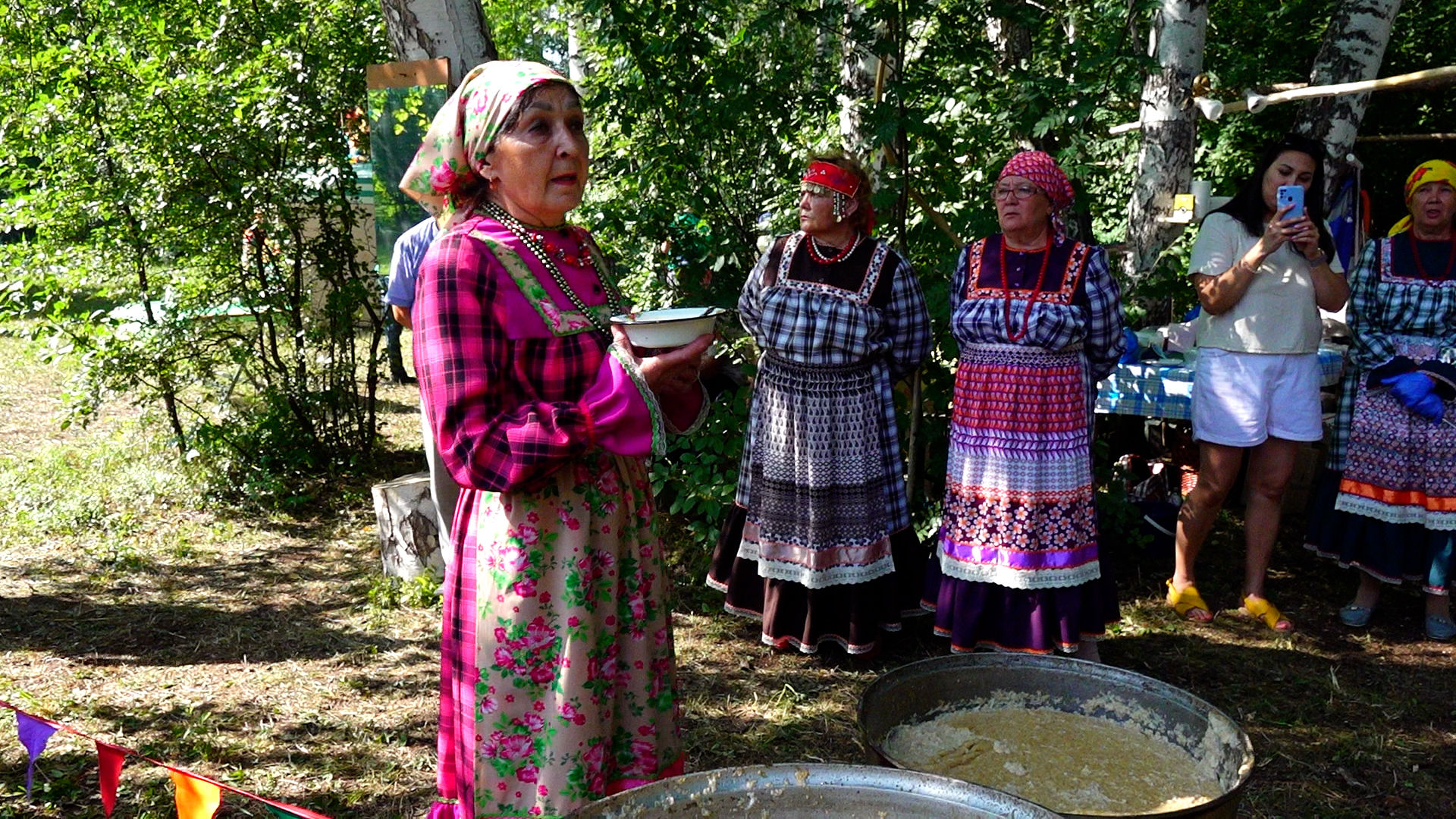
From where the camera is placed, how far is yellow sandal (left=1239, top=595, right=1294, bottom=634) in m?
4.90

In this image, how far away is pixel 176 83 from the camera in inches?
243

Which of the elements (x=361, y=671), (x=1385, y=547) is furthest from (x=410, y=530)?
(x=1385, y=547)

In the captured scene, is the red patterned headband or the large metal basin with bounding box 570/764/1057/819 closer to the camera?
the large metal basin with bounding box 570/764/1057/819

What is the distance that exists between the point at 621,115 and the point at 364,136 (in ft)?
7.16

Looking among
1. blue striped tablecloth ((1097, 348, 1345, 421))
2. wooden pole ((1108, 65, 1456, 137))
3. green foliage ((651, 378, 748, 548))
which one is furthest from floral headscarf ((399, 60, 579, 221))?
wooden pole ((1108, 65, 1456, 137))

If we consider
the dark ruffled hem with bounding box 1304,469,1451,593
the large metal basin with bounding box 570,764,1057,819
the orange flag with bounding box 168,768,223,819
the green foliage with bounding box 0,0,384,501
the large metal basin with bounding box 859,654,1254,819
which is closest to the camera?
the large metal basin with bounding box 570,764,1057,819

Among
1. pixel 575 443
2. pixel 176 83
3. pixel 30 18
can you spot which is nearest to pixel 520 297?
pixel 575 443

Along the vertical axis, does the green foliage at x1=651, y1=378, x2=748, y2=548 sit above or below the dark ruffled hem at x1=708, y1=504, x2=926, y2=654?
above

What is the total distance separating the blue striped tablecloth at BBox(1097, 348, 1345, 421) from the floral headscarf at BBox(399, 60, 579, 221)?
150 inches

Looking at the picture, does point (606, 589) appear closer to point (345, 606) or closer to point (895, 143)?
point (895, 143)

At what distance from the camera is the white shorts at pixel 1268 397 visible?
181 inches

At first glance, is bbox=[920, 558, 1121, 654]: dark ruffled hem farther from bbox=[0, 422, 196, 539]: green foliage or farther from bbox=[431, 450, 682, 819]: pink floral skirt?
bbox=[0, 422, 196, 539]: green foliage

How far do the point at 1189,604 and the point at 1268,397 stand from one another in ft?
A: 3.20

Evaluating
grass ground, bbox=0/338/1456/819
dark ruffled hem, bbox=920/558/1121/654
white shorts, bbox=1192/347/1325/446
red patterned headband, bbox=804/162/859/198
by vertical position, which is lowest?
grass ground, bbox=0/338/1456/819
